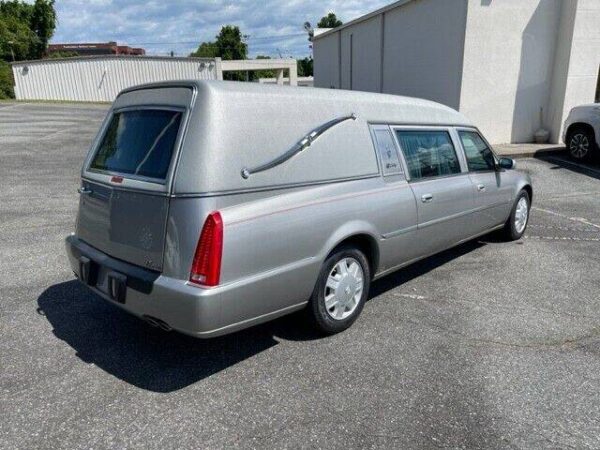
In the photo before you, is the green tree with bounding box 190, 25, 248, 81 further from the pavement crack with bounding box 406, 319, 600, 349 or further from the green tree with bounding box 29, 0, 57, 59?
the pavement crack with bounding box 406, 319, 600, 349

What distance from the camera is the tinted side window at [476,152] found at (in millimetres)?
4840

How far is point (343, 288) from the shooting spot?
3.45 meters

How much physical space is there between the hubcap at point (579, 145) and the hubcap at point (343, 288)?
10214 mm

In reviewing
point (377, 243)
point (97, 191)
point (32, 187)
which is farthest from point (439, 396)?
point (32, 187)

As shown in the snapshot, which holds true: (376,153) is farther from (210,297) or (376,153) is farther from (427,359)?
(210,297)

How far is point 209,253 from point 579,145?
459 inches

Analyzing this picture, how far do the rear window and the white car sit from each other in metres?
11.0

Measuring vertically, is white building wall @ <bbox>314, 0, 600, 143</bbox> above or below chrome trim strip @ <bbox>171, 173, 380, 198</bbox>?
above

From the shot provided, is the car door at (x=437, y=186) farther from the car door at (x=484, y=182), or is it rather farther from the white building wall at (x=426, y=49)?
the white building wall at (x=426, y=49)

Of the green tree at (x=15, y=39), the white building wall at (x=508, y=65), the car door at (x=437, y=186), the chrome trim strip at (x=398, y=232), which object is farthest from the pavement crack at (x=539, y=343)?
the green tree at (x=15, y=39)

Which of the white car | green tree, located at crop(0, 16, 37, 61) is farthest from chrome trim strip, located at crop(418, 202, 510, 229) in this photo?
green tree, located at crop(0, 16, 37, 61)

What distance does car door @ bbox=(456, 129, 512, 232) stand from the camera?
15.9 feet

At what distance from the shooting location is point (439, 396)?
9.16 ft

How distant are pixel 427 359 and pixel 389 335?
1.31ft
